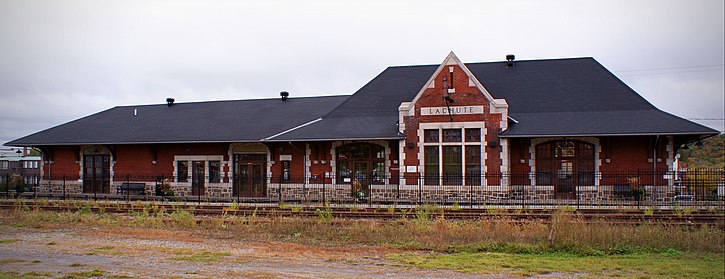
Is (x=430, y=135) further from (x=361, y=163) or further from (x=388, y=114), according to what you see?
(x=388, y=114)

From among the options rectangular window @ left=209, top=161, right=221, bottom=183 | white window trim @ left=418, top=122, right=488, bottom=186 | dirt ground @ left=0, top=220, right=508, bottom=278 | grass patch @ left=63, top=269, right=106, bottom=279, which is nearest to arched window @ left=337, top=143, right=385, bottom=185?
white window trim @ left=418, top=122, right=488, bottom=186

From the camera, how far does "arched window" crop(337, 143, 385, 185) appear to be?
2930 cm

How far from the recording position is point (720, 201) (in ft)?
70.2

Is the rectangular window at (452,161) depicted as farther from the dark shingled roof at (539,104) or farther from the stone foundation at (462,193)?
the dark shingled roof at (539,104)

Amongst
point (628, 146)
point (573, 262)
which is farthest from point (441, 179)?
point (573, 262)

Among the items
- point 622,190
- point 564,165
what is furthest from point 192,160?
point 622,190

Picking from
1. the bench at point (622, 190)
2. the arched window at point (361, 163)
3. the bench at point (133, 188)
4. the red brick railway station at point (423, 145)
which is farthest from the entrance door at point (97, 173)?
the bench at point (622, 190)

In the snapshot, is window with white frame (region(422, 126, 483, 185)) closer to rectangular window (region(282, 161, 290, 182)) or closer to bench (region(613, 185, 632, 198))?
bench (region(613, 185, 632, 198))

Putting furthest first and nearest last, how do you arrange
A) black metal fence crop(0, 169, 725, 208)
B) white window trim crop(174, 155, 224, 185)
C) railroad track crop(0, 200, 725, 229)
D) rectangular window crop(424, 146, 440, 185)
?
1. white window trim crop(174, 155, 224, 185)
2. rectangular window crop(424, 146, 440, 185)
3. black metal fence crop(0, 169, 725, 208)
4. railroad track crop(0, 200, 725, 229)

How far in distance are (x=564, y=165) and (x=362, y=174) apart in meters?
8.79

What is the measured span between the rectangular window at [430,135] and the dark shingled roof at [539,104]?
113 centimetres

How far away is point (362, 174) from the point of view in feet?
97.0

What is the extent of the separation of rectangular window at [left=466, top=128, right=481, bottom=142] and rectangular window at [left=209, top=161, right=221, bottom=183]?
1272 centimetres

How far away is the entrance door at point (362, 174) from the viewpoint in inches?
1144
